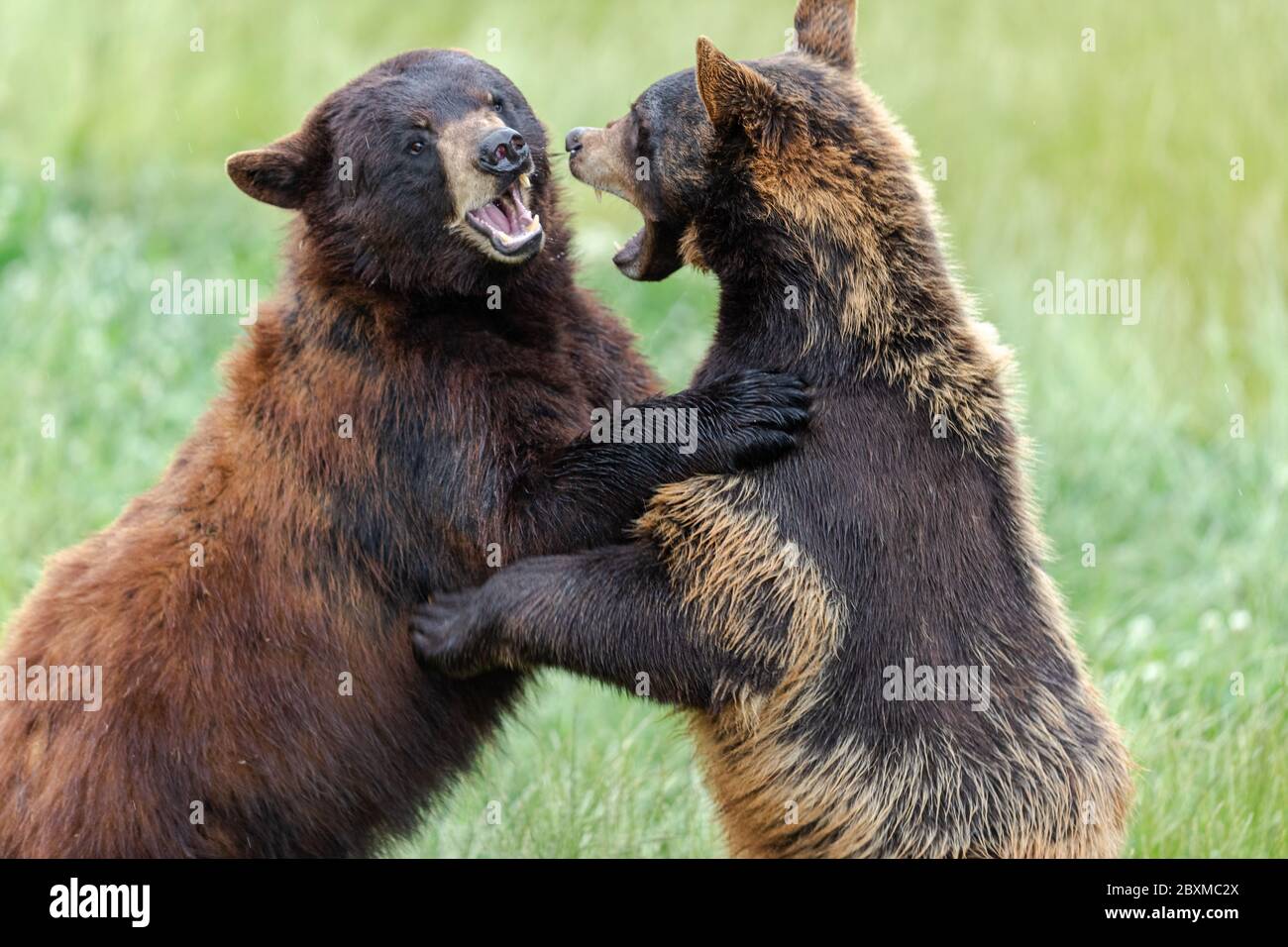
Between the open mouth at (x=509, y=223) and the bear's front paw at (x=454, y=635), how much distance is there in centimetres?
117

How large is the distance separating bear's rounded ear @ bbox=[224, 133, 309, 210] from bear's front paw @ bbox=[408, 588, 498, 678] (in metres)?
1.55

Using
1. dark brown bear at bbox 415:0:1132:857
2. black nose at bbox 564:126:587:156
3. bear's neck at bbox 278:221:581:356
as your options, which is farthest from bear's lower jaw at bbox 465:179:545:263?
dark brown bear at bbox 415:0:1132:857

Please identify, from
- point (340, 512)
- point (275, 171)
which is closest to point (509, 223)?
point (275, 171)

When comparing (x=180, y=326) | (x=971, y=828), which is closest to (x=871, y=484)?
(x=971, y=828)

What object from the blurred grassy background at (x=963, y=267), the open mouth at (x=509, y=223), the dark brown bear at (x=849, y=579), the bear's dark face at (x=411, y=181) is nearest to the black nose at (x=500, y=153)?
the bear's dark face at (x=411, y=181)

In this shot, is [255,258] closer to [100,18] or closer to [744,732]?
[100,18]

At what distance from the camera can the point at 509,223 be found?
560 cm

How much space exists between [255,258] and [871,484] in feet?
22.6

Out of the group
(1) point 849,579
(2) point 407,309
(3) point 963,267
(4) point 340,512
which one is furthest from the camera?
(3) point 963,267

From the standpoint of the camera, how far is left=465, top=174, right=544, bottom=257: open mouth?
212 inches

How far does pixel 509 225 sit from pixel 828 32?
1340 millimetres

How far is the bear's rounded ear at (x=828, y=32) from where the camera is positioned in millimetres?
5648

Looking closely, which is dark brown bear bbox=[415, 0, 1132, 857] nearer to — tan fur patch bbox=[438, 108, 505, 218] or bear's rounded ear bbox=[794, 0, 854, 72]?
bear's rounded ear bbox=[794, 0, 854, 72]

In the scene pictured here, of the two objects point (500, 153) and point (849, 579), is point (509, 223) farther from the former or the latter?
point (849, 579)
